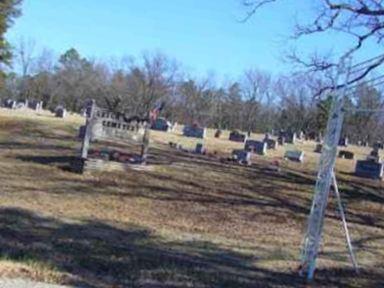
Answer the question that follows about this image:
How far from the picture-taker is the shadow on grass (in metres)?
9.85

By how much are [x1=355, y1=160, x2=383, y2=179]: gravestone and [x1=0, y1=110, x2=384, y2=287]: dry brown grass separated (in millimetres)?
2755

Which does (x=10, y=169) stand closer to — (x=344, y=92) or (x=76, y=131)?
(x=344, y=92)

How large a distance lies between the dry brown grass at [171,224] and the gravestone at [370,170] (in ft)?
9.04

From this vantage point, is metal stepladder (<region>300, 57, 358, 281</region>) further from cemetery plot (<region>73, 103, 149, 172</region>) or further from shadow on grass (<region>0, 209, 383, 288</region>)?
cemetery plot (<region>73, 103, 149, 172</region>)

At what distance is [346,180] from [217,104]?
8747 cm

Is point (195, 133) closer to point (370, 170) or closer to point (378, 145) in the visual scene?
point (378, 145)

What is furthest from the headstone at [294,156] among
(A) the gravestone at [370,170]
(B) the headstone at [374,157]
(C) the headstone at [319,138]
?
(C) the headstone at [319,138]

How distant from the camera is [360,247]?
53.0ft

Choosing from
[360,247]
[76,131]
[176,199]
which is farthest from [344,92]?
[76,131]

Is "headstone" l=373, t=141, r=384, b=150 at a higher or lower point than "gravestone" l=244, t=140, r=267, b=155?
higher

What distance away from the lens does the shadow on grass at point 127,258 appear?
32.3ft

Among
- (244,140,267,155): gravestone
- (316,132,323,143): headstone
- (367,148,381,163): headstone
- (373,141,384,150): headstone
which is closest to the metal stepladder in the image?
(367,148,381,163): headstone

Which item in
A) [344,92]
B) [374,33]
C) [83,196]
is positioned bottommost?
[83,196]

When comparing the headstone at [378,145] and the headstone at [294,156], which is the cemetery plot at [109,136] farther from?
the headstone at [378,145]
